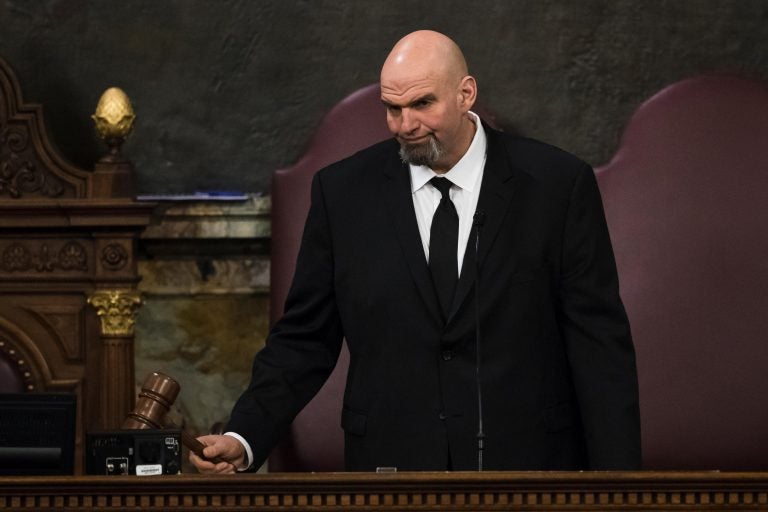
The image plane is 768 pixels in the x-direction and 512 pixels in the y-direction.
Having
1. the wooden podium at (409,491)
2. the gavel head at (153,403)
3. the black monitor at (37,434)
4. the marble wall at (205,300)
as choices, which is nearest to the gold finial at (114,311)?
the marble wall at (205,300)

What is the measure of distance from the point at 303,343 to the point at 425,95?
22.2 inches

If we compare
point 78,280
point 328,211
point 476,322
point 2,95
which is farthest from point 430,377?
point 2,95

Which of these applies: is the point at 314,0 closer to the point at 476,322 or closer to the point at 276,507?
the point at 476,322

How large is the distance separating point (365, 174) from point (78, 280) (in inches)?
46.5

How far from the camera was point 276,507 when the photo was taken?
7.05 ft

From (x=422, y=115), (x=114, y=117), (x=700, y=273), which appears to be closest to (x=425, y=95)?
(x=422, y=115)

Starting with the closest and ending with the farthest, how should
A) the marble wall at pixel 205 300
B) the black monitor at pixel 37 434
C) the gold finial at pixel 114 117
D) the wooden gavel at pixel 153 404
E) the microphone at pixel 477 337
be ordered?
the black monitor at pixel 37 434
the wooden gavel at pixel 153 404
the microphone at pixel 477 337
the gold finial at pixel 114 117
the marble wall at pixel 205 300

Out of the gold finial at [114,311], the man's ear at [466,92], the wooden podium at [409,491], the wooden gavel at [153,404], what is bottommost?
the wooden podium at [409,491]

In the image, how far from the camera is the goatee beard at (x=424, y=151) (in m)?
2.99

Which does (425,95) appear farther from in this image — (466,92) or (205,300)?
(205,300)

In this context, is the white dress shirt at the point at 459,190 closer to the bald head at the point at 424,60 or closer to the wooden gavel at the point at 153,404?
the bald head at the point at 424,60

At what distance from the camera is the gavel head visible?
2660mm

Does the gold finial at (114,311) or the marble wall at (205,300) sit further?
the marble wall at (205,300)

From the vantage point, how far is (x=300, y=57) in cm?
440
